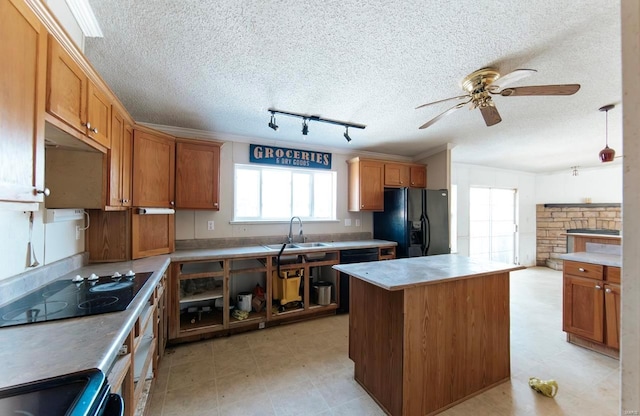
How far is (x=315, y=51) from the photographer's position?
1.71 m

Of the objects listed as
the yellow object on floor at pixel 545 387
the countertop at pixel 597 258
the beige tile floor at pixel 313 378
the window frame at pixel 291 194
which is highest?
the window frame at pixel 291 194

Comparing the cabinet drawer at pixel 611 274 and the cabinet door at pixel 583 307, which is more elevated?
the cabinet drawer at pixel 611 274

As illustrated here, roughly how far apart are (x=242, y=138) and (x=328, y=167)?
1.37 metres

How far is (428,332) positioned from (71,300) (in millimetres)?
2117

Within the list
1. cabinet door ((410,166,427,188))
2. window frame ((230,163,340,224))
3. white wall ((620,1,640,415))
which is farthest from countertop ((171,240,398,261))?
white wall ((620,1,640,415))

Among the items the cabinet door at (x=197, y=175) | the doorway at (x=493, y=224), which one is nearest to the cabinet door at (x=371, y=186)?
the cabinet door at (x=197, y=175)

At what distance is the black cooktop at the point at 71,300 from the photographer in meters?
1.11

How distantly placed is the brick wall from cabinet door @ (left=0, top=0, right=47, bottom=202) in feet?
28.3

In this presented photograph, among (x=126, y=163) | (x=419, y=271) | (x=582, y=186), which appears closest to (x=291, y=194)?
(x=126, y=163)

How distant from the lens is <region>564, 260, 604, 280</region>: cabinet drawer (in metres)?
2.42

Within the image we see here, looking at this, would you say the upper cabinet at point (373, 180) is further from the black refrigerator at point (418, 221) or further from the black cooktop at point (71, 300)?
the black cooktop at point (71, 300)

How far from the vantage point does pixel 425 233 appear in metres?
3.68

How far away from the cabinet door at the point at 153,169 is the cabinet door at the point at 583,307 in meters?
4.40

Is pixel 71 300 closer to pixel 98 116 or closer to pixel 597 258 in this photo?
pixel 98 116
